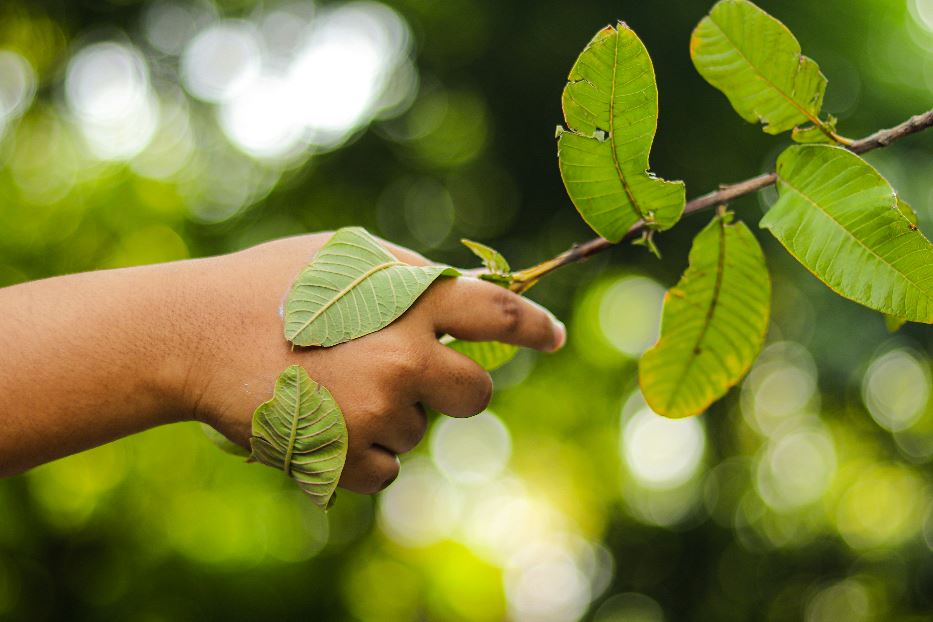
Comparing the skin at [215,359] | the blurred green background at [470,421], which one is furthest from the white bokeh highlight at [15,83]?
the skin at [215,359]

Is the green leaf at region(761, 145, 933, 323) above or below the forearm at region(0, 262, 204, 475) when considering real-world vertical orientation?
above

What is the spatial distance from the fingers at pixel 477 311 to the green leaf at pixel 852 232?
0.81ft

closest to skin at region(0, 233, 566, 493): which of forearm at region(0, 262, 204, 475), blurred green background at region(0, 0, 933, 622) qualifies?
forearm at region(0, 262, 204, 475)

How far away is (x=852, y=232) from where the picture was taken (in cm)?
61

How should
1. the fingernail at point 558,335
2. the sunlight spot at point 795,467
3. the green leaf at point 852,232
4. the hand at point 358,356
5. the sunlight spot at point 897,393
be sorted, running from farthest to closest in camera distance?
the sunlight spot at point 795,467 < the sunlight spot at point 897,393 < the fingernail at point 558,335 < the hand at point 358,356 < the green leaf at point 852,232

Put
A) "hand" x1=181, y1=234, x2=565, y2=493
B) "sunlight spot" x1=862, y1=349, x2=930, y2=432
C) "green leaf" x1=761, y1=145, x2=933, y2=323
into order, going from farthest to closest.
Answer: "sunlight spot" x1=862, y1=349, x2=930, y2=432 < "hand" x1=181, y1=234, x2=565, y2=493 < "green leaf" x1=761, y1=145, x2=933, y2=323

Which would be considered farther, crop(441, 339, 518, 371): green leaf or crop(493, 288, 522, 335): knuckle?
crop(441, 339, 518, 371): green leaf

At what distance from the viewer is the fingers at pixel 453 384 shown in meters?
0.72

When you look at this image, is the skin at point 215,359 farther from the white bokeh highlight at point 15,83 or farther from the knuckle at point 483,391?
the white bokeh highlight at point 15,83

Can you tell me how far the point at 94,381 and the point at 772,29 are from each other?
0.72m

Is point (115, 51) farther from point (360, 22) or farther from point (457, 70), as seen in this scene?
point (457, 70)

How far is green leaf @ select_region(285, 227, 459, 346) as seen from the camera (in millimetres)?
661

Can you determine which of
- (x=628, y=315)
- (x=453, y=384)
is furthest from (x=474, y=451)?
(x=453, y=384)

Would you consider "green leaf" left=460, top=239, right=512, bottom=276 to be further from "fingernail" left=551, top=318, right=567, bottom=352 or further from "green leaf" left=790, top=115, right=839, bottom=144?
"green leaf" left=790, top=115, right=839, bottom=144
